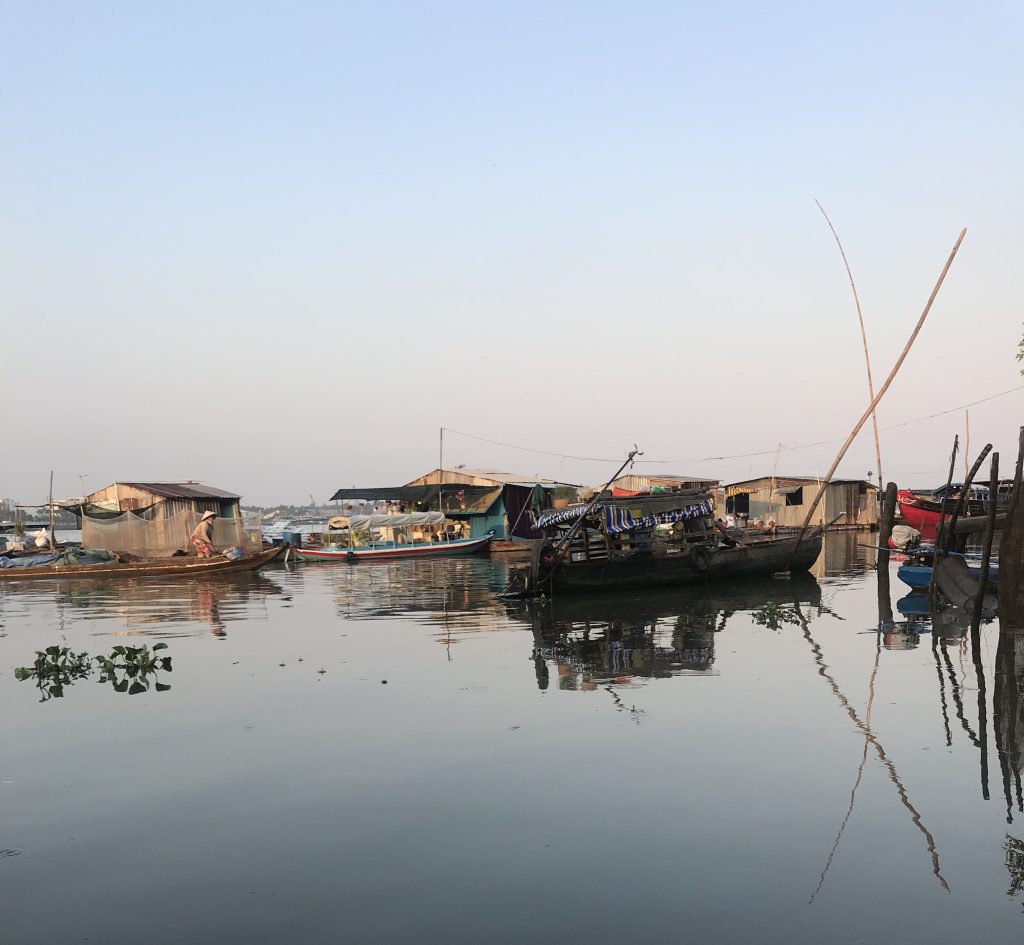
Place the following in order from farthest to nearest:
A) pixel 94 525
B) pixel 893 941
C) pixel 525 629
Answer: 1. pixel 94 525
2. pixel 525 629
3. pixel 893 941

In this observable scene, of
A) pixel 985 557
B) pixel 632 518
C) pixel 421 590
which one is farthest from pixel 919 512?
pixel 985 557

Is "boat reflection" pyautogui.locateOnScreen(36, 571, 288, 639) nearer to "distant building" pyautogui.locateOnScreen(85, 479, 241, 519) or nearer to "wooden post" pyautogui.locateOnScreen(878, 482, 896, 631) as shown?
Result: "distant building" pyautogui.locateOnScreen(85, 479, 241, 519)

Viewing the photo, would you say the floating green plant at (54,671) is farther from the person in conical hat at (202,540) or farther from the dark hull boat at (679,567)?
the person in conical hat at (202,540)

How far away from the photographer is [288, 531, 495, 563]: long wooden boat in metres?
42.6

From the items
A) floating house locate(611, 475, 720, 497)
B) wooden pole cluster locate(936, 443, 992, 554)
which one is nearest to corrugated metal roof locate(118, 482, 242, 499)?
floating house locate(611, 475, 720, 497)

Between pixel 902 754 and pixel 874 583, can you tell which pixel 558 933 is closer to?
pixel 902 754

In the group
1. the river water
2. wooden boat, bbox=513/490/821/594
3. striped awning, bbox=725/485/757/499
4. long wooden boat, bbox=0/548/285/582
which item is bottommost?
the river water

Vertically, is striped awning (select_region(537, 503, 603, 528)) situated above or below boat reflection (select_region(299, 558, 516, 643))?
above

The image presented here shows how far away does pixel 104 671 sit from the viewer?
1355 centimetres

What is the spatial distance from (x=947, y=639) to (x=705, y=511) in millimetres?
10174

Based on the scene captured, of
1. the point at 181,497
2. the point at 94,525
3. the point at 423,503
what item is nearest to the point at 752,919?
the point at 94,525

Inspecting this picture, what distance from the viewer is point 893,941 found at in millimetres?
5043

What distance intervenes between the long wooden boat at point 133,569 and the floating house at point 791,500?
32.8m

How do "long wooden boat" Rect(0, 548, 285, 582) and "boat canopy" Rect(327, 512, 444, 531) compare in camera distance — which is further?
"boat canopy" Rect(327, 512, 444, 531)
